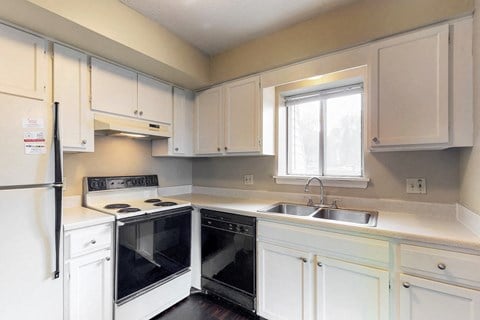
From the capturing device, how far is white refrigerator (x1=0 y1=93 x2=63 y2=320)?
4.00 ft

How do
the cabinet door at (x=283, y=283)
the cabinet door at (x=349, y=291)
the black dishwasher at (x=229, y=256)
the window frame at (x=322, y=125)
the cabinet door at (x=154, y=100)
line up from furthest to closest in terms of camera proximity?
the cabinet door at (x=154, y=100), the window frame at (x=322, y=125), the black dishwasher at (x=229, y=256), the cabinet door at (x=283, y=283), the cabinet door at (x=349, y=291)

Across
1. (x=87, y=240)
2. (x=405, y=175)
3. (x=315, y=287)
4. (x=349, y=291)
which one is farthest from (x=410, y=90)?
(x=87, y=240)

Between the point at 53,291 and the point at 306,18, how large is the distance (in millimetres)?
2642

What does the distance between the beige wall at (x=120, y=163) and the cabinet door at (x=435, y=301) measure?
2441 millimetres

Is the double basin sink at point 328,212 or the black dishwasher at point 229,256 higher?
the double basin sink at point 328,212

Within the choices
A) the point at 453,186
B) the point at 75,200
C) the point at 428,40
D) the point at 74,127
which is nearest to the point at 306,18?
the point at 428,40

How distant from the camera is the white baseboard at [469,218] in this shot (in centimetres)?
129

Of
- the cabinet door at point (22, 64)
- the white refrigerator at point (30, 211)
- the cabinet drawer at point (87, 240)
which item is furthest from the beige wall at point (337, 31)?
Answer: the cabinet drawer at point (87, 240)

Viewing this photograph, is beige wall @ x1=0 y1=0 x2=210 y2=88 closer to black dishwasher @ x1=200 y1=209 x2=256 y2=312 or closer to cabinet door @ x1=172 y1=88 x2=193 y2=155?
cabinet door @ x1=172 y1=88 x2=193 y2=155

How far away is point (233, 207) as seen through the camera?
207 cm

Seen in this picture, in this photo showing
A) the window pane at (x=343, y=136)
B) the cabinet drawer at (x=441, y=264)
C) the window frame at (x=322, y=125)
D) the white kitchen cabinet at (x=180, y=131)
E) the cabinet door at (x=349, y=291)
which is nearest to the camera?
the cabinet drawer at (x=441, y=264)

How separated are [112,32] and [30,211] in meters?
1.29

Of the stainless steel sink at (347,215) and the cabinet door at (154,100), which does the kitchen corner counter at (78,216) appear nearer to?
the cabinet door at (154,100)

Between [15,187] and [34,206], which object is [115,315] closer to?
[34,206]
